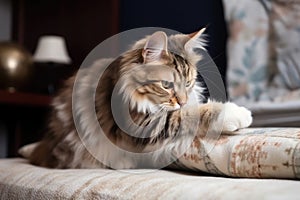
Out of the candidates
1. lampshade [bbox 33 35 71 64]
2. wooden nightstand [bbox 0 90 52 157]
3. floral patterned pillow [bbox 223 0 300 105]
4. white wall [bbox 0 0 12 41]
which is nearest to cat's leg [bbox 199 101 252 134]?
floral patterned pillow [bbox 223 0 300 105]

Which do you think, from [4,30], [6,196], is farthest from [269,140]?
[4,30]

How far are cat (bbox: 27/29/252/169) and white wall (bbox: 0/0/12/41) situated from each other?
209 cm

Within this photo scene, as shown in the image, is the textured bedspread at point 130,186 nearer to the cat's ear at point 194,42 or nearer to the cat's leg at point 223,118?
the cat's leg at point 223,118

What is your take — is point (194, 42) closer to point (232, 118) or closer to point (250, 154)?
point (232, 118)

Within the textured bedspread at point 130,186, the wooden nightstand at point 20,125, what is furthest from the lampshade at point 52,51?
the textured bedspread at point 130,186

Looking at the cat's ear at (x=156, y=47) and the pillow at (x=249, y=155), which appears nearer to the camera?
the pillow at (x=249, y=155)

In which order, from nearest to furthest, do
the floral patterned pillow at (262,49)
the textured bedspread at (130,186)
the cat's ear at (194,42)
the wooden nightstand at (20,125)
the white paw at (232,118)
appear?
the textured bedspread at (130,186) < the white paw at (232,118) < the cat's ear at (194,42) < the floral patterned pillow at (262,49) < the wooden nightstand at (20,125)

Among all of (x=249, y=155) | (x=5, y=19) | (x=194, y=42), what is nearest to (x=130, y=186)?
(x=249, y=155)

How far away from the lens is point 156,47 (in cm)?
103

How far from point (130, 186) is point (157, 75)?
30 centimetres

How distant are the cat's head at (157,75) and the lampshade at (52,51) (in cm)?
169

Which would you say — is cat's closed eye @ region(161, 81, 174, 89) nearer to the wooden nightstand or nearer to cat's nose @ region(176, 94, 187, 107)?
cat's nose @ region(176, 94, 187, 107)

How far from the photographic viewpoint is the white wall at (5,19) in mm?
3072

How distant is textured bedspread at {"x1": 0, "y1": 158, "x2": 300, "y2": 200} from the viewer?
68 cm
